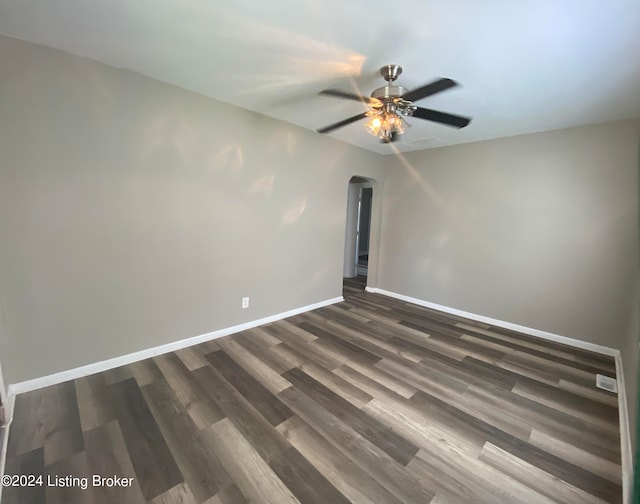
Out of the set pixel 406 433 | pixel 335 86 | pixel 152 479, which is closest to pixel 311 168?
pixel 335 86

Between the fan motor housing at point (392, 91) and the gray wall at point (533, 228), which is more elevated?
the fan motor housing at point (392, 91)

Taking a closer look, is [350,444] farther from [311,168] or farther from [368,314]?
[311,168]

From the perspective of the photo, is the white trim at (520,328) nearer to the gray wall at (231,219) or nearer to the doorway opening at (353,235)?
the gray wall at (231,219)

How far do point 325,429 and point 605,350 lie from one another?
336 cm

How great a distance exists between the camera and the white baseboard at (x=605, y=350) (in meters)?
1.46

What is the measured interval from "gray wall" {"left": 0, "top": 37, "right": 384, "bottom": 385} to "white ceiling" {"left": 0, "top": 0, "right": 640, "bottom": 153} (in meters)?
0.26

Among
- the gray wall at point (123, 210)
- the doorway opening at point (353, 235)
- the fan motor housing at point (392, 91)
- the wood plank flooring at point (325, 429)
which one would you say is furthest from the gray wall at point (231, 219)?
the fan motor housing at point (392, 91)

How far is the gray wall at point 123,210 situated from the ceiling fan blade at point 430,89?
1807mm

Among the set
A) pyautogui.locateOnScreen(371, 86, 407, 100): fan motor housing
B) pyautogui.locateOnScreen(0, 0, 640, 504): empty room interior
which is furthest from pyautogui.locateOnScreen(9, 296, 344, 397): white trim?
pyautogui.locateOnScreen(371, 86, 407, 100): fan motor housing

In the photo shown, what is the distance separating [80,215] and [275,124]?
211 centimetres

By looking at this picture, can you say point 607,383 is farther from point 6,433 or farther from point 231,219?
point 6,433

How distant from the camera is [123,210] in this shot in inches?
88.8

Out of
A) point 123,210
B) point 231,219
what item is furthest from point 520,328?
point 123,210

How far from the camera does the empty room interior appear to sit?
4.85 ft
